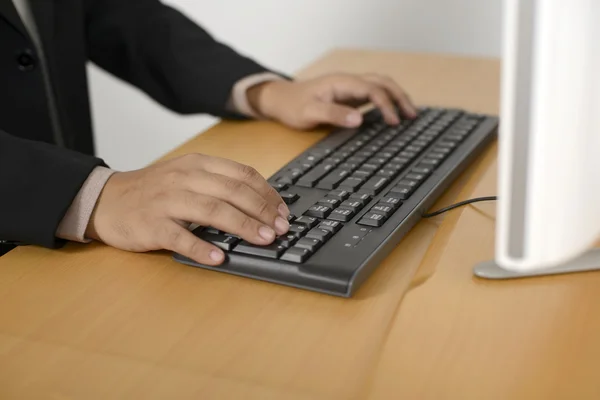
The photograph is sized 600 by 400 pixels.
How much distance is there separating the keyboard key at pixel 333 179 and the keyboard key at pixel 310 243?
5.1 inches

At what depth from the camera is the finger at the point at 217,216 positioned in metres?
0.63

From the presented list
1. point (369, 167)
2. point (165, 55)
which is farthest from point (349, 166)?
point (165, 55)

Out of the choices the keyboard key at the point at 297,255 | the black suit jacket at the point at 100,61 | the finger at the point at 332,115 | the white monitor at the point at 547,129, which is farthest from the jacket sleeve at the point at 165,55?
the white monitor at the point at 547,129

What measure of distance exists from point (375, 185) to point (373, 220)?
85 millimetres

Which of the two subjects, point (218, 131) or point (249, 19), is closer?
point (218, 131)

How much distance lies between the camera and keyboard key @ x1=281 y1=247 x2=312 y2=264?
2.01ft

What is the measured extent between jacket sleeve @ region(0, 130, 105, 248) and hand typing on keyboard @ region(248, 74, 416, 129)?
350mm

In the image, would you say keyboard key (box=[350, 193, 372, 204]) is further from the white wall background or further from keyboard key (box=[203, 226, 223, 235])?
the white wall background

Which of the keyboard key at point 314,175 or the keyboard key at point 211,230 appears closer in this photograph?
the keyboard key at point 211,230

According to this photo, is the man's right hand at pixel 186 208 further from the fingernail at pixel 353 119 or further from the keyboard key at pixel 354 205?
the fingernail at pixel 353 119

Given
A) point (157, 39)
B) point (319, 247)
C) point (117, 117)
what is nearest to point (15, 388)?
point (319, 247)

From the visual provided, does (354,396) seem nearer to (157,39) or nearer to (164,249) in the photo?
(164,249)

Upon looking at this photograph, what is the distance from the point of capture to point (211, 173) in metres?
0.68

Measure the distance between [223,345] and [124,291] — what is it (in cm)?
12
